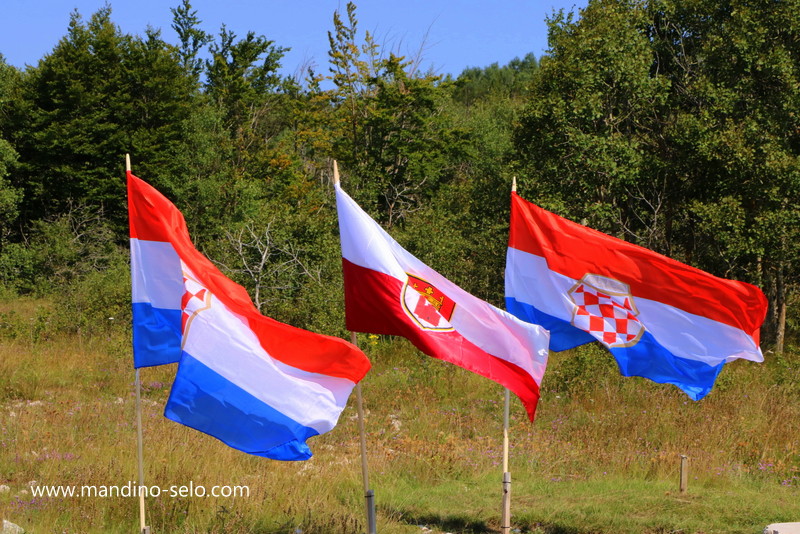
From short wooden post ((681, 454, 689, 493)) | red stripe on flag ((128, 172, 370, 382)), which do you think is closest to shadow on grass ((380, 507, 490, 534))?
short wooden post ((681, 454, 689, 493))

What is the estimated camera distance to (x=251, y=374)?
5320mm

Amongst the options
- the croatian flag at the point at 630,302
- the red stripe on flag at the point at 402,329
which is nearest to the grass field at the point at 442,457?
the croatian flag at the point at 630,302

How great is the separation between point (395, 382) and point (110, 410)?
177 inches

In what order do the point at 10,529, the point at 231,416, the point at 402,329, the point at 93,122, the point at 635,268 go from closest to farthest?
the point at 231,416 < the point at 402,329 < the point at 10,529 < the point at 635,268 < the point at 93,122

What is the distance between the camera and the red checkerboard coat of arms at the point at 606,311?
6.52m

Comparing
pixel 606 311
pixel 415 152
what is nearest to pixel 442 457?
pixel 606 311

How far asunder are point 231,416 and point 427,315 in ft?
5.02

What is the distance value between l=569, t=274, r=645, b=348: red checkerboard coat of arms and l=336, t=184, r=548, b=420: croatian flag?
0.80 meters

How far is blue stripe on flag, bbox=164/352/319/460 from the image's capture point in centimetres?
518

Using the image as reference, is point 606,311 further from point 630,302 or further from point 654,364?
point 654,364

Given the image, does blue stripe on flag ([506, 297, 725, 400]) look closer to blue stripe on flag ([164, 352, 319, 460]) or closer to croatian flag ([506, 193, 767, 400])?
croatian flag ([506, 193, 767, 400])

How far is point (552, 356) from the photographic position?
16.1m

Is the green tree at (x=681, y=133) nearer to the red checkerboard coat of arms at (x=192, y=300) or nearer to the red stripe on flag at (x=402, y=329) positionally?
the red stripe on flag at (x=402, y=329)

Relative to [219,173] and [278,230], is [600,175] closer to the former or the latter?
[278,230]
